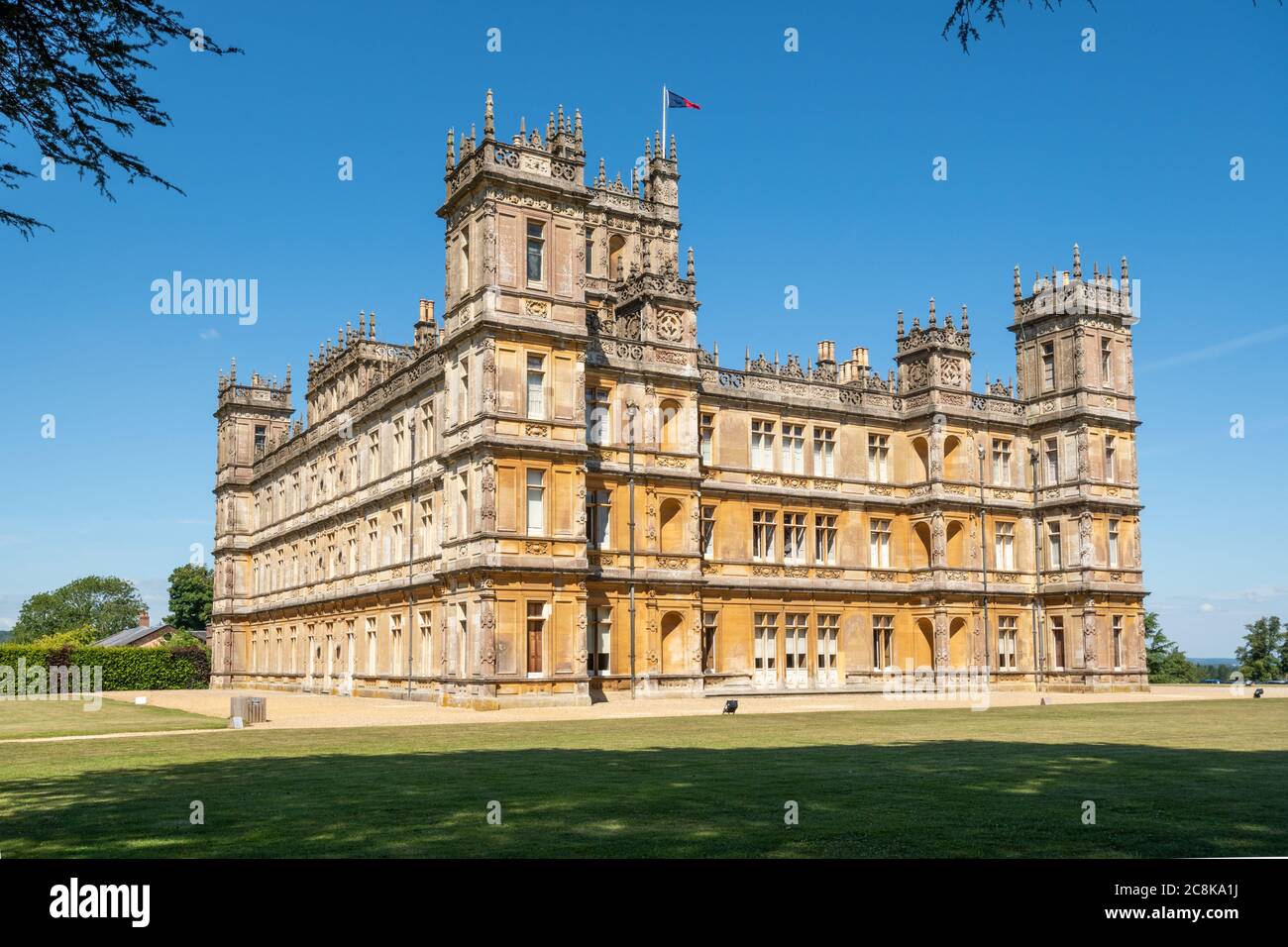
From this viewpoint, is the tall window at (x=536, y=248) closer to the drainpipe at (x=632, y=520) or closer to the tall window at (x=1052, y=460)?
the drainpipe at (x=632, y=520)

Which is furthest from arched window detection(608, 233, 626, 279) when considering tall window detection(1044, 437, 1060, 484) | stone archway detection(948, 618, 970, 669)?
stone archway detection(948, 618, 970, 669)

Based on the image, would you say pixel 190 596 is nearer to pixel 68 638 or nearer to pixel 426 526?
pixel 68 638

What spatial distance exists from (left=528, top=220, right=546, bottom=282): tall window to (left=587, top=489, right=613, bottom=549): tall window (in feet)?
26.3

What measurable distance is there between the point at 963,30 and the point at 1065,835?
717 centimetres

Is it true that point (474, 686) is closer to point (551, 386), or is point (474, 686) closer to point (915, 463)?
point (551, 386)

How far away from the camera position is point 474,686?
36.4 meters

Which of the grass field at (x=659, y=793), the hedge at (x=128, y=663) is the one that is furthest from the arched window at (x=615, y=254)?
the hedge at (x=128, y=663)

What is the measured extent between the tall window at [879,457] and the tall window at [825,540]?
3.26 metres

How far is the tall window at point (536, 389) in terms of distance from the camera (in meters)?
38.2

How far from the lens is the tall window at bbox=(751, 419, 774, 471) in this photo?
47.6 meters

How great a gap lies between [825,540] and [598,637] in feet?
41.4

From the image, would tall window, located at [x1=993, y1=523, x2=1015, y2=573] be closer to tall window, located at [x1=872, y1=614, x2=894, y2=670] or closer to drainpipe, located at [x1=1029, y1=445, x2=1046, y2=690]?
drainpipe, located at [x1=1029, y1=445, x2=1046, y2=690]

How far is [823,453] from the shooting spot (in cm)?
4962
